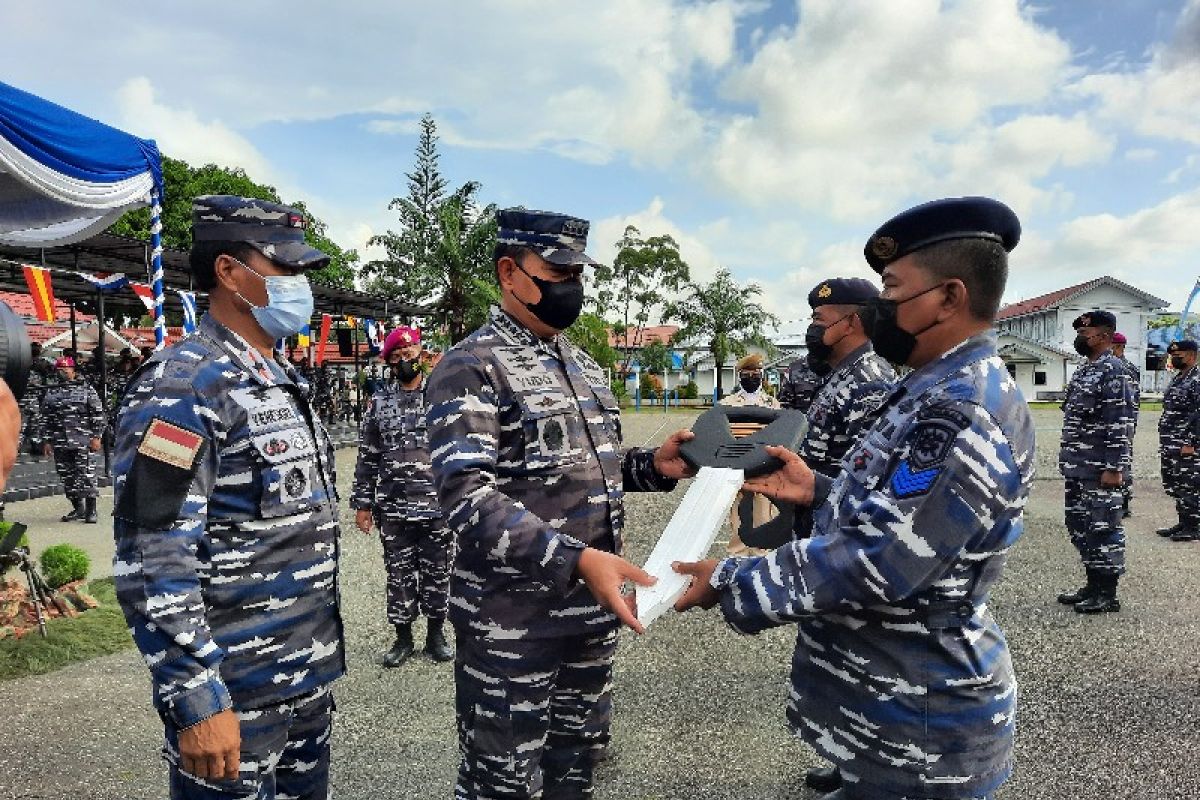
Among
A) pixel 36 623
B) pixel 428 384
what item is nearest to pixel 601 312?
pixel 36 623

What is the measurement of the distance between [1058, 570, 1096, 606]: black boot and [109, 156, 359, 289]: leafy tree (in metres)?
26.3

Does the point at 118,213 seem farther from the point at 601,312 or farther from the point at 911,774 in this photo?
the point at 601,312

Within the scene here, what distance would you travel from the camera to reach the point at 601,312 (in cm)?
3825

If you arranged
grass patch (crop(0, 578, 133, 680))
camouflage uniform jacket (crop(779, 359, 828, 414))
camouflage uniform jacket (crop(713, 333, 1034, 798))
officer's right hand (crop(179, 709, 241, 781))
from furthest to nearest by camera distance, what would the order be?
camouflage uniform jacket (crop(779, 359, 828, 414))
grass patch (crop(0, 578, 133, 680))
officer's right hand (crop(179, 709, 241, 781))
camouflage uniform jacket (crop(713, 333, 1034, 798))

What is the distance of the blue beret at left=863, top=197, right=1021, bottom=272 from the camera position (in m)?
1.68

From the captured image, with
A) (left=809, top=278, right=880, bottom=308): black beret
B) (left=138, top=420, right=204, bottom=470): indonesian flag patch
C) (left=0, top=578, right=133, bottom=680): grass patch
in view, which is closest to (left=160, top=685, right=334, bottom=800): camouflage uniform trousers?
(left=138, top=420, right=204, bottom=470): indonesian flag patch

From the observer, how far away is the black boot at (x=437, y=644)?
14.7 feet

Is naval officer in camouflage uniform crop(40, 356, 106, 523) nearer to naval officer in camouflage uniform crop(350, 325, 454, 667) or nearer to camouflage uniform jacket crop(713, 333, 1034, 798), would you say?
naval officer in camouflage uniform crop(350, 325, 454, 667)

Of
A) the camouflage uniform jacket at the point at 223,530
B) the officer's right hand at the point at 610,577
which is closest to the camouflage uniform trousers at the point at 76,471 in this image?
the camouflage uniform jacket at the point at 223,530

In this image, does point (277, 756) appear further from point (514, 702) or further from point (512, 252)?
point (512, 252)

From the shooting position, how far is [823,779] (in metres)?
3.05

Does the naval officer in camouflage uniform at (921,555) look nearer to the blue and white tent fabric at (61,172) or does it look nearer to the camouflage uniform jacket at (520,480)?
the camouflage uniform jacket at (520,480)

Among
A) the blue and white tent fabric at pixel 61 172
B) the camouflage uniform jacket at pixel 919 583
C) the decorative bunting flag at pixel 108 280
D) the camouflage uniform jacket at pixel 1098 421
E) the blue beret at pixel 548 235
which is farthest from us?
the decorative bunting flag at pixel 108 280

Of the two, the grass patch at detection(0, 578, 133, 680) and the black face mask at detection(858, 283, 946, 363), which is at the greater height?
the black face mask at detection(858, 283, 946, 363)
